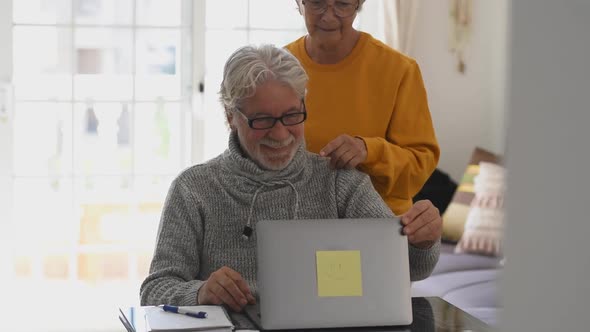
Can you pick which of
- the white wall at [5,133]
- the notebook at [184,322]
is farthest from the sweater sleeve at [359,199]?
the white wall at [5,133]

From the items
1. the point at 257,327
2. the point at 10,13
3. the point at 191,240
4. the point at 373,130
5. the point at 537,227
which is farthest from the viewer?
the point at 10,13

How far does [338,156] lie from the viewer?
2041 millimetres

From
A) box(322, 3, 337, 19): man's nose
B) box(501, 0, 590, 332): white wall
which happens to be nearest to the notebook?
box(322, 3, 337, 19): man's nose

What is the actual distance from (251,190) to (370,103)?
0.39m

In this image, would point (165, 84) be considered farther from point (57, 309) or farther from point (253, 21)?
point (57, 309)

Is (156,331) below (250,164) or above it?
below

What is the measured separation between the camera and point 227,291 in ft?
5.84

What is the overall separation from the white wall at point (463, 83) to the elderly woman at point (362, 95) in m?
2.49

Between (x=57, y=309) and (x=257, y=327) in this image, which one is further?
(x=57, y=309)

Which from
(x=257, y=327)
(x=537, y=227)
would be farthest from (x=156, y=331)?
(x=537, y=227)

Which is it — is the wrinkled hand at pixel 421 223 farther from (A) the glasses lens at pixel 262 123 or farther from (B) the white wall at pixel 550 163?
(B) the white wall at pixel 550 163

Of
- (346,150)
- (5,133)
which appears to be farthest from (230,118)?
(5,133)

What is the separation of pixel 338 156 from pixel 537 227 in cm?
176

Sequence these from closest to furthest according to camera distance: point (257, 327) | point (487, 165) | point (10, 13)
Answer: point (257, 327) < point (10, 13) < point (487, 165)
